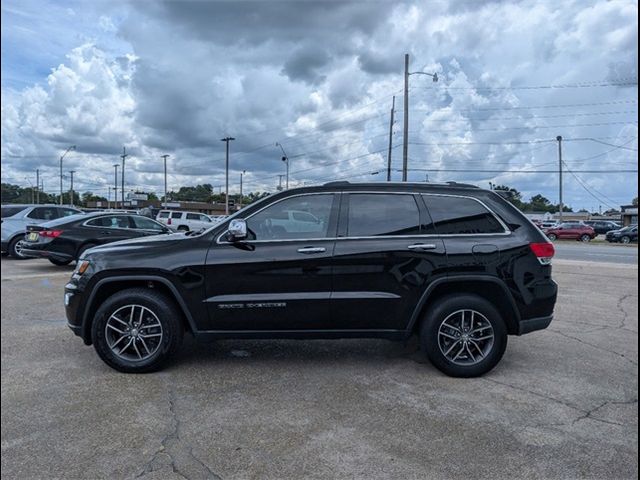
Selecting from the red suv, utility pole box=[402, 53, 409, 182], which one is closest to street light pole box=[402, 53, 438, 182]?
utility pole box=[402, 53, 409, 182]

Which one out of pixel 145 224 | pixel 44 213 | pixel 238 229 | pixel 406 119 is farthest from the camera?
pixel 406 119

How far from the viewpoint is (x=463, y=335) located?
4.49 metres

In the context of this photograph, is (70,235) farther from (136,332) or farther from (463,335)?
(463,335)

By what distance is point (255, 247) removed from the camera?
4.46m

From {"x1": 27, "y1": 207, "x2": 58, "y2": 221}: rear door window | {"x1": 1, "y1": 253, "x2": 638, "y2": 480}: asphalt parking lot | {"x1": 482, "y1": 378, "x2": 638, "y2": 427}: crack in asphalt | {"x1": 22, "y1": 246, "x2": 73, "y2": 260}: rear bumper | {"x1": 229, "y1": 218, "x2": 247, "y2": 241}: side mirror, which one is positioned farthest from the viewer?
{"x1": 27, "y1": 207, "x2": 58, "y2": 221}: rear door window

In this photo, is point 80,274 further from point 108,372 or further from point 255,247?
point 255,247

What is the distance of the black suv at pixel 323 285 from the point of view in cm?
440

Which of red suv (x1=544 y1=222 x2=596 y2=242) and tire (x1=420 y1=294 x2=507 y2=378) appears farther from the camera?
red suv (x1=544 y1=222 x2=596 y2=242)

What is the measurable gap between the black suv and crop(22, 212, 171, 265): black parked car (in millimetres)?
7774

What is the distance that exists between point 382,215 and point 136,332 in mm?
2497

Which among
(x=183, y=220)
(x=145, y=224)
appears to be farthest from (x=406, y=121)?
(x=145, y=224)

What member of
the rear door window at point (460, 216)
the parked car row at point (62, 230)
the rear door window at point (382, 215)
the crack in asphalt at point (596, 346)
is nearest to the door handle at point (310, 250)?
the rear door window at point (382, 215)

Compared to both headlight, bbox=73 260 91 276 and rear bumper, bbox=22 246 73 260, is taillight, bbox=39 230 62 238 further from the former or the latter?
headlight, bbox=73 260 91 276

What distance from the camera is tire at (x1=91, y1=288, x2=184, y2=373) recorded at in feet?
14.4
